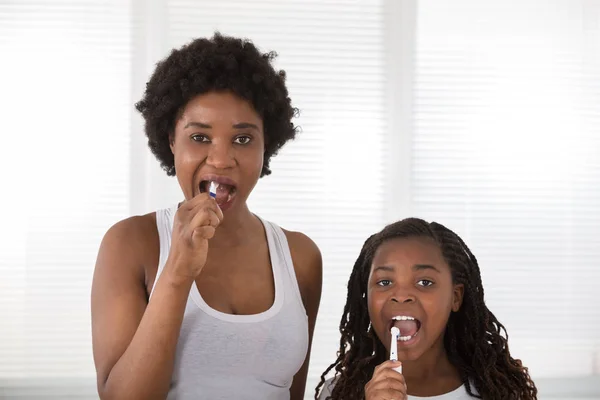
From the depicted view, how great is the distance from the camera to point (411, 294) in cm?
125

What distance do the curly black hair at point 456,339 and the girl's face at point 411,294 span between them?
0.03 m

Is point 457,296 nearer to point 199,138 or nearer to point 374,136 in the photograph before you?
point 199,138

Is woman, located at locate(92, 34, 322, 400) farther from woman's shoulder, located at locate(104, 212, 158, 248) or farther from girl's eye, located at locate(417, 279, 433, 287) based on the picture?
girl's eye, located at locate(417, 279, 433, 287)

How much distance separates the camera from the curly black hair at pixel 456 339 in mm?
1343

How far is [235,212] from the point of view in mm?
1308

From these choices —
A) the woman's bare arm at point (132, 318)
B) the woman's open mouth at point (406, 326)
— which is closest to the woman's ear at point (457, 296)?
the woman's open mouth at point (406, 326)

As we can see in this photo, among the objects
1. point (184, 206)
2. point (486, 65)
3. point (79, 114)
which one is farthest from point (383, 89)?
point (184, 206)

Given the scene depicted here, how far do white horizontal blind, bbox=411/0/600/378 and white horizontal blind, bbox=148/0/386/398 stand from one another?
16 centimetres

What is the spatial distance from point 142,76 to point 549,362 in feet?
5.53

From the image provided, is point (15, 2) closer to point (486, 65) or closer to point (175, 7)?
point (175, 7)

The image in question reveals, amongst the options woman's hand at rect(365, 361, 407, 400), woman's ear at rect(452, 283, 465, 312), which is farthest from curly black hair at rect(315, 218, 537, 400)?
woman's hand at rect(365, 361, 407, 400)

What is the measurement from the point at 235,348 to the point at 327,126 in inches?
61.7

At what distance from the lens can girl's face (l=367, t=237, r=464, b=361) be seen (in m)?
1.25

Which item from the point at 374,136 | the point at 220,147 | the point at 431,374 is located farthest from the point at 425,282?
the point at 374,136
